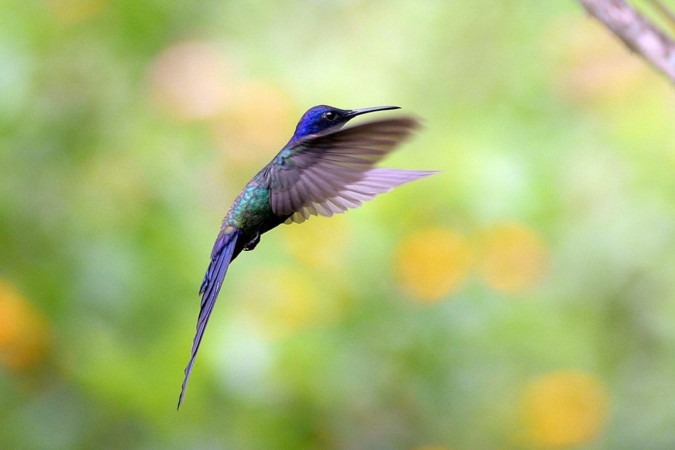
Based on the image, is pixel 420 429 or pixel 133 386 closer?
pixel 133 386

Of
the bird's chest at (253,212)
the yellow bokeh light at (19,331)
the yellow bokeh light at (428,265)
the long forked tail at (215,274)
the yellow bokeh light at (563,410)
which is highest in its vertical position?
the yellow bokeh light at (428,265)

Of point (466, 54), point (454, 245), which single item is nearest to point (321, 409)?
point (454, 245)

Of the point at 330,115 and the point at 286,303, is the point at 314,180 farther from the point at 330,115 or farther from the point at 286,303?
the point at 286,303

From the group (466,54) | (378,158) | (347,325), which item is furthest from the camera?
(466,54)

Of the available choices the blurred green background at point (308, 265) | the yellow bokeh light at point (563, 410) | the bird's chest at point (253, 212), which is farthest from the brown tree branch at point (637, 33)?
the yellow bokeh light at point (563, 410)

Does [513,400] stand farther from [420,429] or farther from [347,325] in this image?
[347,325]

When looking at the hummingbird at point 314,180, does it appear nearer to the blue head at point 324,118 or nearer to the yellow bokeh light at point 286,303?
the blue head at point 324,118

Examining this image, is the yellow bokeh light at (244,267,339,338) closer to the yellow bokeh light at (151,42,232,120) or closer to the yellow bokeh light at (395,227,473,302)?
the yellow bokeh light at (395,227,473,302)

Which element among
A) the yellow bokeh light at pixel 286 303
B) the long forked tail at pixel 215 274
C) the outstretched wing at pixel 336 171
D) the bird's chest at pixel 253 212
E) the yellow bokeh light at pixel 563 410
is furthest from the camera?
the yellow bokeh light at pixel 563 410
